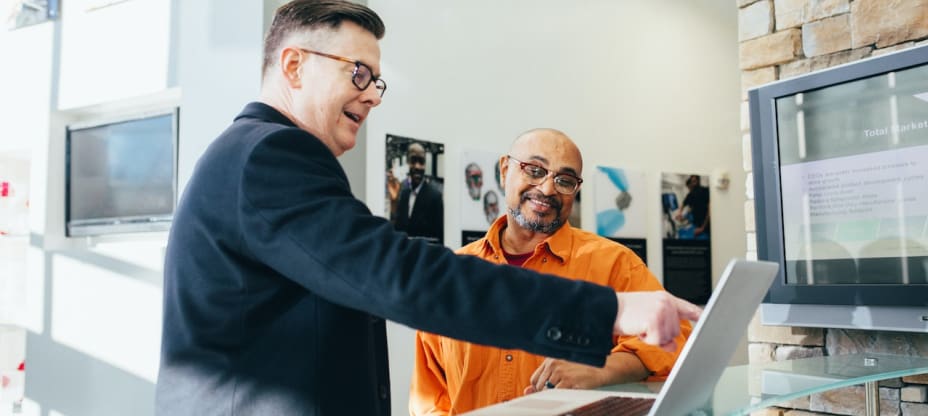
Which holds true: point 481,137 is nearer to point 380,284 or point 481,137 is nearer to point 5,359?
point 5,359

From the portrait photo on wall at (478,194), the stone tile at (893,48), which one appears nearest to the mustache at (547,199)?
the stone tile at (893,48)

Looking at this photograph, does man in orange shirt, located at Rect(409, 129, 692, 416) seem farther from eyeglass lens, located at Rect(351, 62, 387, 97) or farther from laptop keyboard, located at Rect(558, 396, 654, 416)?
eyeglass lens, located at Rect(351, 62, 387, 97)

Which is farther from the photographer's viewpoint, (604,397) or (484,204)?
(484,204)

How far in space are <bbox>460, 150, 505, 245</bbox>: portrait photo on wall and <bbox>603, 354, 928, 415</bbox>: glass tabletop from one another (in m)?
2.75

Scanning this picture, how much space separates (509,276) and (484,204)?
3809 millimetres

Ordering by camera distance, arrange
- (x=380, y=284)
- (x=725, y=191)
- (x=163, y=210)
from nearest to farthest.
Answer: (x=380, y=284)
(x=163, y=210)
(x=725, y=191)

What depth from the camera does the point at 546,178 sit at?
8.68 ft

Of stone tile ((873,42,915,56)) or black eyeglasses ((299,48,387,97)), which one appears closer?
black eyeglasses ((299,48,387,97))

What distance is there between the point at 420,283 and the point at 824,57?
2.26 meters

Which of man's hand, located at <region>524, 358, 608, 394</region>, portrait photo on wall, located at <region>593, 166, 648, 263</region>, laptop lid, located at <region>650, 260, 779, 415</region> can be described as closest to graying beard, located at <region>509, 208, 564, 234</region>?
man's hand, located at <region>524, 358, 608, 394</region>

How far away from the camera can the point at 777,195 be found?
282 cm

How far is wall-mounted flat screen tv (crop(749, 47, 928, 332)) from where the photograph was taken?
2.47 m

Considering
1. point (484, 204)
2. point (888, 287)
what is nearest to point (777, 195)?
point (888, 287)

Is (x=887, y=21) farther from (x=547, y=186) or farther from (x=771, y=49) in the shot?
(x=547, y=186)
